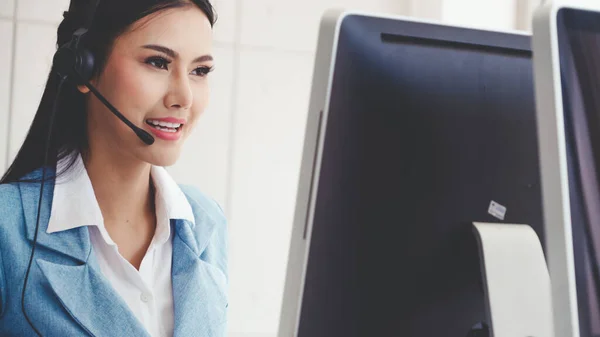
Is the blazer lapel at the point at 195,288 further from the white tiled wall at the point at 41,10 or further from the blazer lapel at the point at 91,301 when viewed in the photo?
the white tiled wall at the point at 41,10

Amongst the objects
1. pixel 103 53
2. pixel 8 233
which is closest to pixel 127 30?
pixel 103 53

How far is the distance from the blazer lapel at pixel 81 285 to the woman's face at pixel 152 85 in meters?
0.19

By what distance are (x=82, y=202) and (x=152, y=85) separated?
25 cm

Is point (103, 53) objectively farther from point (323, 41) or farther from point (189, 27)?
point (323, 41)

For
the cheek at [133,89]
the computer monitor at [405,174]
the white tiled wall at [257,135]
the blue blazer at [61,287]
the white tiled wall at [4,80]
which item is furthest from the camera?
the white tiled wall at [257,135]

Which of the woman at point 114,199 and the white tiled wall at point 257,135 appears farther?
the white tiled wall at point 257,135

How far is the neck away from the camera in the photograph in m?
1.30

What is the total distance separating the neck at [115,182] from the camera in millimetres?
1300

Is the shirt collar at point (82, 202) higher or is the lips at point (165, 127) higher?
the lips at point (165, 127)

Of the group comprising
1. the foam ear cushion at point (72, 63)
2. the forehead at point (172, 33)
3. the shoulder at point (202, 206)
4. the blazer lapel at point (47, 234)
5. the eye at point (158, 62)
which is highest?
the forehead at point (172, 33)

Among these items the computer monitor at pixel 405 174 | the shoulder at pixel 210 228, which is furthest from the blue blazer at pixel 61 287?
the computer monitor at pixel 405 174

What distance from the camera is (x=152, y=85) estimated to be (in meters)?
1.25

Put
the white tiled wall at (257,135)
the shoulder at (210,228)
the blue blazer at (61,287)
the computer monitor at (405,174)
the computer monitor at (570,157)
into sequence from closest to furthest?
the computer monitor at (570,157) → the computer monitor at (405,174) → the blue blazer at (61,287) → the shoulder at (210,228) → the white tiled wall at (257,135)

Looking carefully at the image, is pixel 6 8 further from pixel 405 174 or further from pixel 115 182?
pixel 405 174
